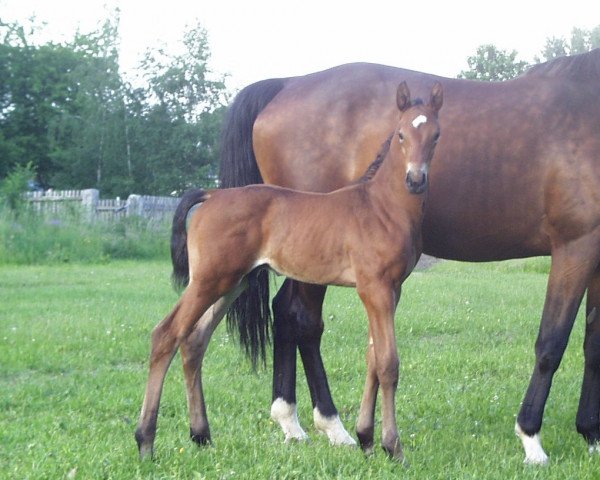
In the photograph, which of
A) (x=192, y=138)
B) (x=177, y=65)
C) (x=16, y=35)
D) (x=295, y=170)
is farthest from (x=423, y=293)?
(x=16, y=35)

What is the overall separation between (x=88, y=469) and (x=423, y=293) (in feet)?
27.7

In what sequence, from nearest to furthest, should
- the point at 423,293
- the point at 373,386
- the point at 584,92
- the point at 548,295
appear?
the point at 373,386 → the point at 548,295 → the point at 584,92 → the point at 423,293

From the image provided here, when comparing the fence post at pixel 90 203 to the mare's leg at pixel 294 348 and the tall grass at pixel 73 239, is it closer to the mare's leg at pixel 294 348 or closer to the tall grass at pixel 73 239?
the tall grass at pixel 73 239

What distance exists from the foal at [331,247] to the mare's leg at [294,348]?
798 millimetres

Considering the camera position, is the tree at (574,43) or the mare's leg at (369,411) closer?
the mare's leg at (369,411)

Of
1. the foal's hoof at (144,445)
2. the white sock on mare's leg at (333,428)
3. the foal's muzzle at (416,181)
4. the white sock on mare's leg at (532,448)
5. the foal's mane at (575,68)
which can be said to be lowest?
the white sock on mare's leg at (333,428)

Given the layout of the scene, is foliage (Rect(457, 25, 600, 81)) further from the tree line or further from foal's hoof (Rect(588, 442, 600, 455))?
foal's hoof (Rect(588, 442, 600, 455))

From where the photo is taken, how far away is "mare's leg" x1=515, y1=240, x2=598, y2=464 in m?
4.45

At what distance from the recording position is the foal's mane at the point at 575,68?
497cm

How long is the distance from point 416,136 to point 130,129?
32.2 metres

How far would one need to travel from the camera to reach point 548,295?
454 centimetres

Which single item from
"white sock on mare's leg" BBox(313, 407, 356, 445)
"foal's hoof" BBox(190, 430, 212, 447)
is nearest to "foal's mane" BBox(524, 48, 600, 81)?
"white sock on mare's leg" BBox(313, 407, 356, 445)

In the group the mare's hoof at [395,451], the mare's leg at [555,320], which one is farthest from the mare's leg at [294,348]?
the mare's leg at [555,320]

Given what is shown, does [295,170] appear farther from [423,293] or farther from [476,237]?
[423,293]
